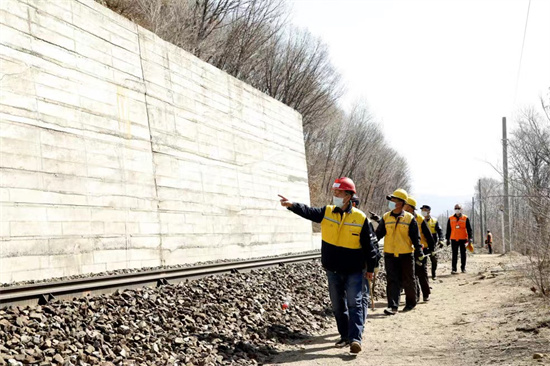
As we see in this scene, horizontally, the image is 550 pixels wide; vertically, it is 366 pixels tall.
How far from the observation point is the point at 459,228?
19906 millimetres

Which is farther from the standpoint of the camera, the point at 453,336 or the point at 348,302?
the point at 453,336

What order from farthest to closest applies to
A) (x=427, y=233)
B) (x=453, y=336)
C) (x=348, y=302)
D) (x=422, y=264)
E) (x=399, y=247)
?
(x=427, y=233) → (x=422, y=264) → (x=399, y=247) → (x=453, y=336) → (x=348, y=302)

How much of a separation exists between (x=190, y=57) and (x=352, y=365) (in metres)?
10.8

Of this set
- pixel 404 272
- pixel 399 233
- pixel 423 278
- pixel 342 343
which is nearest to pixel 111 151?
pixel 399 233

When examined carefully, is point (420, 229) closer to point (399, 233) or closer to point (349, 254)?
point (399, 233)

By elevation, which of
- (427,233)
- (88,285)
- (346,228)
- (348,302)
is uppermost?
(346,228)

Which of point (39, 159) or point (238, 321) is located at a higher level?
point (39, 159)

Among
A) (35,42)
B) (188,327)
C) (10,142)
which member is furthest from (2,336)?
(35,42)

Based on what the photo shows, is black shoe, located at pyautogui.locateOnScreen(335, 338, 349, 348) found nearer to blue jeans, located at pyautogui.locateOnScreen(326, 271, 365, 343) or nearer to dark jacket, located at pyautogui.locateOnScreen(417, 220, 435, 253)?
blue jeans, located at pyautogui.locateOnScreen(326, 271, 365, 343)

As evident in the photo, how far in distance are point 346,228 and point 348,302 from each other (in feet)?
3.21

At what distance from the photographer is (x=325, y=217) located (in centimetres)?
852

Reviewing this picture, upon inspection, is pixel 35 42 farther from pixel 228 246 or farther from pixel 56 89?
pixel 228 246

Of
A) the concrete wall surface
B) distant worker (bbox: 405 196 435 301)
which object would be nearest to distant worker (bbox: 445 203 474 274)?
distant worker (bbox: 405 196 435 301)

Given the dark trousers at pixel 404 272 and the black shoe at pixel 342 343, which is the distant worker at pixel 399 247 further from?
the black shoe at pixel 342 343
